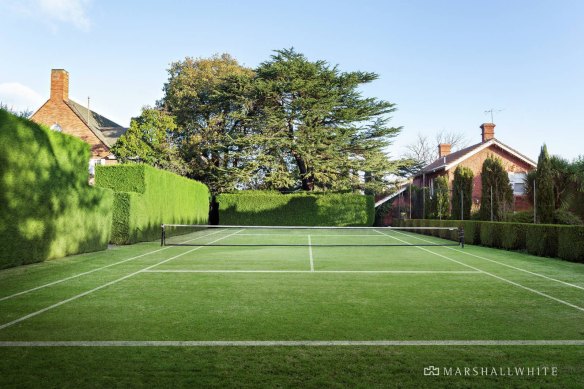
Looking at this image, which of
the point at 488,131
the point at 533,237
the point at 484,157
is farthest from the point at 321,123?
the point at 533,237

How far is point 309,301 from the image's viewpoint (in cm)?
657

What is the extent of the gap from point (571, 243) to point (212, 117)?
3278 cm

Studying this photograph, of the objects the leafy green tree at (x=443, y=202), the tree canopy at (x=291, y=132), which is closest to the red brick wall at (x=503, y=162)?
the tree canopy at (x=291, y=132)

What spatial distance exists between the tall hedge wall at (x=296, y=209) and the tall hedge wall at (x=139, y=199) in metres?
12.4

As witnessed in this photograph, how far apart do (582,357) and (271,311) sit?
135 inches

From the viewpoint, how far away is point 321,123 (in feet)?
127

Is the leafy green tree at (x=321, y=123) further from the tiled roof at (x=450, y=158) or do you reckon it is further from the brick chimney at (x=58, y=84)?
the brick chimney at (x=58, y=84)

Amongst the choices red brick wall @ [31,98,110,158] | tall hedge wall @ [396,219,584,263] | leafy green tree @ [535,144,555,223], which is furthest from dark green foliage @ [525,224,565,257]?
red brick wall @ [31,98,110,158]

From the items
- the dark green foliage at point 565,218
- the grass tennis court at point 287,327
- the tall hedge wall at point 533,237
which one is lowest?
the grass tennis court at point 287,327

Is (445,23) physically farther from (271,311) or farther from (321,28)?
(271,311)

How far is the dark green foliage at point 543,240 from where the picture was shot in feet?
45.8

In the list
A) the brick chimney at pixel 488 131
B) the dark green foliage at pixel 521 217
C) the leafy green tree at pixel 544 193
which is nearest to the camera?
the leafy green tree at pixel 544 193

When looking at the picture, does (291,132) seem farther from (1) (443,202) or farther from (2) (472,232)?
(2) (472,232)

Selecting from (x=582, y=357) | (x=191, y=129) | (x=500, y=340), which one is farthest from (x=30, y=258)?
(x=191, y=129)
